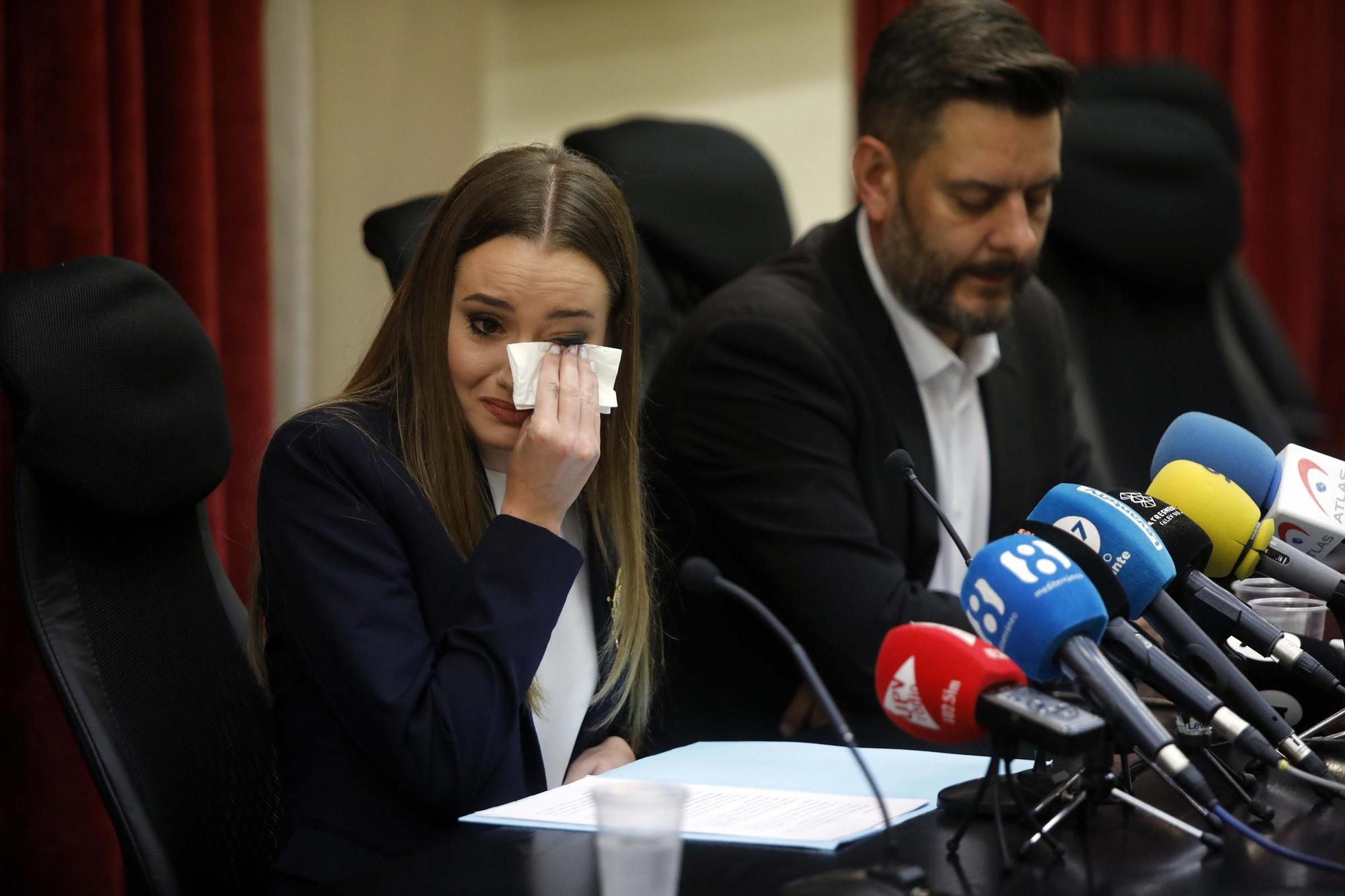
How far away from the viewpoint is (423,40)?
3.30m

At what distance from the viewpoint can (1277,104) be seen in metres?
3.81

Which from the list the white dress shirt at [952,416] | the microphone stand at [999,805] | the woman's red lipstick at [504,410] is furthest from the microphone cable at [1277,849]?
the white dress shirt at [952,416]

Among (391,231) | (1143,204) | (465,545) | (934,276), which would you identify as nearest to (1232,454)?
(465,545)

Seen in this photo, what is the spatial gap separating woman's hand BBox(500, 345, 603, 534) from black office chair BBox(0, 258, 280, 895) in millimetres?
335

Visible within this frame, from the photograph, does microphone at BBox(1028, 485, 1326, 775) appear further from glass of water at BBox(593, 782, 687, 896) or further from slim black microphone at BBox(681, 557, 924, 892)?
glass of water at BBox(593, 782, 687, 896)

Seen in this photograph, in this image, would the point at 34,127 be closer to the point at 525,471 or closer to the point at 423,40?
the point at 525,471

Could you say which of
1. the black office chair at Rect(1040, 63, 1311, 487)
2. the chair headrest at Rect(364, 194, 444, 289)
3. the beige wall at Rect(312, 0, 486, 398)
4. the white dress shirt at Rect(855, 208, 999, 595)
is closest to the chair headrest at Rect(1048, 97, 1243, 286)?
the black office chair at Rect(1040, 63, 1311, 487)

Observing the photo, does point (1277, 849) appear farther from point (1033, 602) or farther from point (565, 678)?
point (565, 678)

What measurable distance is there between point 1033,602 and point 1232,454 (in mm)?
480

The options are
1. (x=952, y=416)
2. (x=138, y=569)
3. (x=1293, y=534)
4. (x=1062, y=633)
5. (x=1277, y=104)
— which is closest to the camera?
(x=1062, y=633)

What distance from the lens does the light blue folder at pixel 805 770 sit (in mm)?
1176

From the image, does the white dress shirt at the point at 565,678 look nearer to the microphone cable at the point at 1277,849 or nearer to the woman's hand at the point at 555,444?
the woman's hand at the point at 555,444

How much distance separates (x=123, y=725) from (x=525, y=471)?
43cm

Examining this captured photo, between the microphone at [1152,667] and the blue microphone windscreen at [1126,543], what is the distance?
3cm
